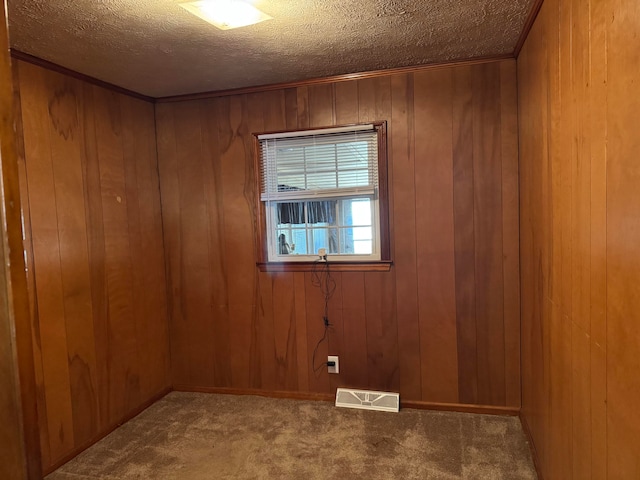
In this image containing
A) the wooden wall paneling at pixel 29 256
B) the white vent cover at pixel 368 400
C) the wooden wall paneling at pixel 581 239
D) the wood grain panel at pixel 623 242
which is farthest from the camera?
the white vent cover at pixel 368 400

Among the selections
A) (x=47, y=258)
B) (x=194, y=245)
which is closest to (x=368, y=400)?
(x=194, y=245)

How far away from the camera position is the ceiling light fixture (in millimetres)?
1756

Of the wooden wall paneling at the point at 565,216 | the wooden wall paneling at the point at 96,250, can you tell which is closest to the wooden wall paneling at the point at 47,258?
the wooden wall paneling at the point at 96,250

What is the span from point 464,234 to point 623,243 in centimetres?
168

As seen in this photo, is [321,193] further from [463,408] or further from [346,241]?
[463,408]

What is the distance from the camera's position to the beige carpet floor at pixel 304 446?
2199mm

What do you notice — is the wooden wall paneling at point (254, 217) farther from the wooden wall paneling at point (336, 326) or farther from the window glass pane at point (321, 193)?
the wooden wall paneling at point (336, 326)

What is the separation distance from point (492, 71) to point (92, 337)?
3082mm

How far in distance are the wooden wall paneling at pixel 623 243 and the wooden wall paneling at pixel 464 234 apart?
5.20ft

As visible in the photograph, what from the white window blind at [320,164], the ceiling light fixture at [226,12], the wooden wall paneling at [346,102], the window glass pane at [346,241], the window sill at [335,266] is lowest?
the window sill at [335,266]

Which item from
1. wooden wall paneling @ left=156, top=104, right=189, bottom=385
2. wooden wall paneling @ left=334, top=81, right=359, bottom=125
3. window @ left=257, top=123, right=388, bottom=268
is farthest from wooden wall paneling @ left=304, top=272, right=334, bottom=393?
wooden wall paneling @ left=334, top=81, right=359, bottom=125

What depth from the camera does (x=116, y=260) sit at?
278 cm

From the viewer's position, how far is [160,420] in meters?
2.83

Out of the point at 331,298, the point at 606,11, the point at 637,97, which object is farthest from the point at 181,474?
the point at 606,11
